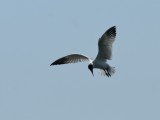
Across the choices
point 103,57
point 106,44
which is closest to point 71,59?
point 103,57

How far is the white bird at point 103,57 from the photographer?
150ft

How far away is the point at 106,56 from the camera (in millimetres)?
46219

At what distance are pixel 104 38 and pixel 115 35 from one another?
39 centimetres

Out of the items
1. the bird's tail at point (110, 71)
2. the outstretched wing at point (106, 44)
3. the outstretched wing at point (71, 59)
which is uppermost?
the outstretched wing at point (106, 44)

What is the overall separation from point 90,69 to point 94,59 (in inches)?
18.0

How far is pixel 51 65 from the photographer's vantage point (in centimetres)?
4662

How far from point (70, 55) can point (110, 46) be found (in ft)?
4.50

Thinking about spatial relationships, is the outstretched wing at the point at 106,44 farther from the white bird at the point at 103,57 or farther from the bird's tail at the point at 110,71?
the bird's tail at the point at 110,71

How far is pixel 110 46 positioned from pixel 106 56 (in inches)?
17.1

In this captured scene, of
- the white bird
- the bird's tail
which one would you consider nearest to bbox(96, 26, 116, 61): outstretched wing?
the white bird

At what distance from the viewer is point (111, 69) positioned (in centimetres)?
4609

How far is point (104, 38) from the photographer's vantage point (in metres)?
45.7

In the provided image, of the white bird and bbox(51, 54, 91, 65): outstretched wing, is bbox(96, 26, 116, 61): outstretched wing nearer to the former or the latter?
the white bird

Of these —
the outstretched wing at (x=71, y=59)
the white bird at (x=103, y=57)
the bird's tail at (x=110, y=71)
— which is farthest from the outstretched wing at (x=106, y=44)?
the outstretched wing at (x=71, y=59)
